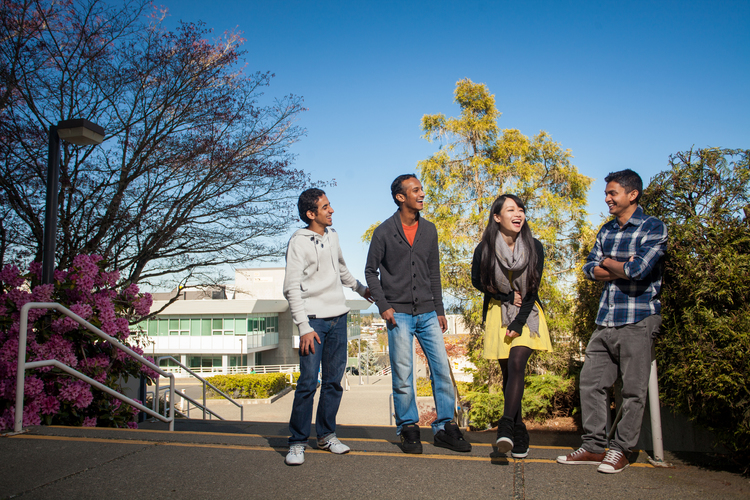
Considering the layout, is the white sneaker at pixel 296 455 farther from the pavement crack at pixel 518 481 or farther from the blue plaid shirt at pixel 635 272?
the blue plaid shirt at pixel 635 272

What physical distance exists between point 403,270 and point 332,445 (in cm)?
137

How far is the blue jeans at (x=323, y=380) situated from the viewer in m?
3.51

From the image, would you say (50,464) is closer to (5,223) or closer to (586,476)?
(586,476)

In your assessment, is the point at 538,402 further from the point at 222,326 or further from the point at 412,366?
the point at 222,326

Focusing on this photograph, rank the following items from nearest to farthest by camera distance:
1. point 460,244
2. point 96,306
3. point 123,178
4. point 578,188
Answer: point 96,306 → point 123,178 → point 460,244 → point 578,188

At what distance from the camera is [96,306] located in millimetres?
6078

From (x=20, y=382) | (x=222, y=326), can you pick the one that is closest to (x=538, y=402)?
(x=20, y=382)

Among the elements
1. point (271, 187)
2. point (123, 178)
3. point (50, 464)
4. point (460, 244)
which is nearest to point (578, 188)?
point (460, 244)

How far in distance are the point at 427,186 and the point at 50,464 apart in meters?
17.7

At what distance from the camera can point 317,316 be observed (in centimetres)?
362

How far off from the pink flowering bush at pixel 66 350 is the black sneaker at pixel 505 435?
4.09 m

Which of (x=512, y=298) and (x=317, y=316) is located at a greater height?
(x=512, y=298)

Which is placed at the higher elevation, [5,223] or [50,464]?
[5,223]

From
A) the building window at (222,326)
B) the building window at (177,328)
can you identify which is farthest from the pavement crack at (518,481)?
the building window at (177,328)
